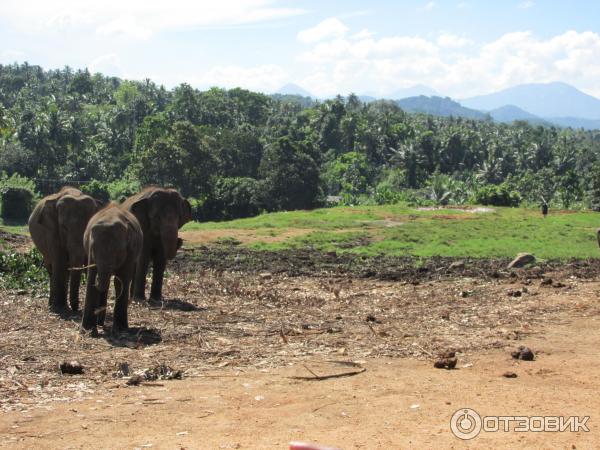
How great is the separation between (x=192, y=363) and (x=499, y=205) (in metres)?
46.1

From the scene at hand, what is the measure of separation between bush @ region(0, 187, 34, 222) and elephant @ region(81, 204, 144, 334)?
4165 cm

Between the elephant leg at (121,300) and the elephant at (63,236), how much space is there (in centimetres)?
166

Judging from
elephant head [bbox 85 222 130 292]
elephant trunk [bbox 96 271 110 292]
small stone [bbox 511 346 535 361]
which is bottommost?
small stone [bbox 511 346 535 361]

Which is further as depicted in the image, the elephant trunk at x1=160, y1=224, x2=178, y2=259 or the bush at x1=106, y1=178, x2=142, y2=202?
the bush at x1=106, y1=178, x2=142, y2=202

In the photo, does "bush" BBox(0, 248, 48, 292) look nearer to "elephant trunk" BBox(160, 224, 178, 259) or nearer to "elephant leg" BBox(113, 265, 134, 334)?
"elephant trunk" BBox(160, 224, 178, 259)

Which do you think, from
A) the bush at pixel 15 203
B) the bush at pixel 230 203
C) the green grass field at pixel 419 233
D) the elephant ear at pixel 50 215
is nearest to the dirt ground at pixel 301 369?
the elephant ear at pixel 50 215

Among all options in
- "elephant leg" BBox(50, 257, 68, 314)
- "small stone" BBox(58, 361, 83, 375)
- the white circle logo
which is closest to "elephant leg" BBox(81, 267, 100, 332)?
"elephant leg" BBox(50, 257, 68, 314)

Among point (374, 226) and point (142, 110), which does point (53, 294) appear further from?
point (142, 110)

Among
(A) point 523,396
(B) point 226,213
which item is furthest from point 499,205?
(A) point 523,396

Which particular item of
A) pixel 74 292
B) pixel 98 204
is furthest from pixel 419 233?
pixel 74 292

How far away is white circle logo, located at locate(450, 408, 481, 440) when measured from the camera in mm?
7584

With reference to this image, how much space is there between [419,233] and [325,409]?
75.9ft

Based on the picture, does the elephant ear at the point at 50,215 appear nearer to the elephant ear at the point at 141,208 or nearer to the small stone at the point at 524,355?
the elephant ear at the point at 141,208

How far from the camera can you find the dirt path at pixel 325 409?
741 cm
